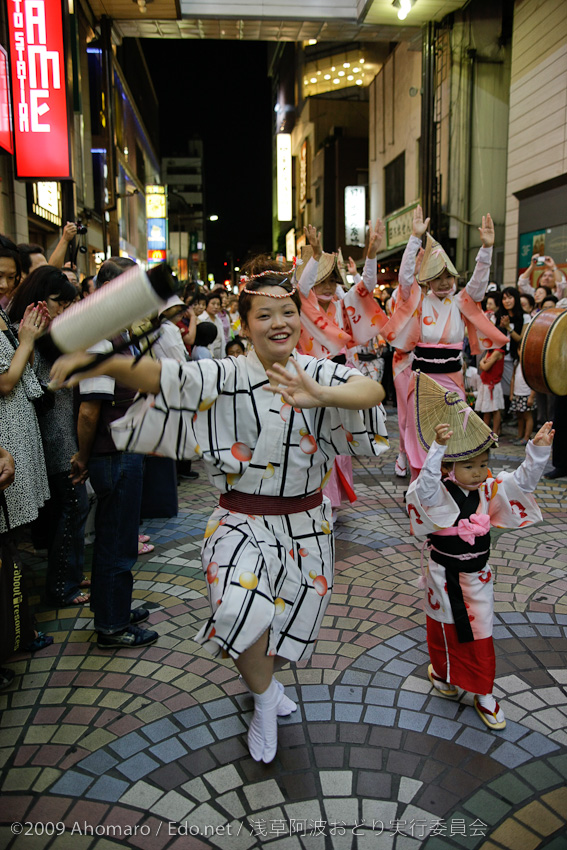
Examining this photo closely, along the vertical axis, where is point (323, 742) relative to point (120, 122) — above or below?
below

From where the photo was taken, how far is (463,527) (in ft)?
8.45

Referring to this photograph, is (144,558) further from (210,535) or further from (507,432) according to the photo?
(507,432)

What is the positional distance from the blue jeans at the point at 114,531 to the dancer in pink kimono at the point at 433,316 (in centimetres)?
264

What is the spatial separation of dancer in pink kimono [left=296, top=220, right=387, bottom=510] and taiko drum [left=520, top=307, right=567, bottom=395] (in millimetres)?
1528

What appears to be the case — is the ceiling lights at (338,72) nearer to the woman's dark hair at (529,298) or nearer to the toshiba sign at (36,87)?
the toshiba sign at (36,87)

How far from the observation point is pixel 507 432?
9000 mm

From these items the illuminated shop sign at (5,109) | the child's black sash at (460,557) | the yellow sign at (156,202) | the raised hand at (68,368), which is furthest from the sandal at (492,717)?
the yellow sign at (156,202)

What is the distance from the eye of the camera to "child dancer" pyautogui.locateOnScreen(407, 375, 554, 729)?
2.52m

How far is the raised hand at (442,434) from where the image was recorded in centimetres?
242

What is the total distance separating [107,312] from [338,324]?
12.4 ft

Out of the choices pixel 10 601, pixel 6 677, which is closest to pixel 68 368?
pixel 10 601

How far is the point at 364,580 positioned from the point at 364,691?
1.26 meters

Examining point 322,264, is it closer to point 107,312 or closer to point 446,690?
point 446,690

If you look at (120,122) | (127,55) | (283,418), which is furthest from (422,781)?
(127,55)
